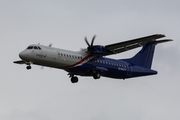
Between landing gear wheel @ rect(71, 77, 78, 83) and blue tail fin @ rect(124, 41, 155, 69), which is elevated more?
blue tail fin @ rect(124, 41, 155, 69)

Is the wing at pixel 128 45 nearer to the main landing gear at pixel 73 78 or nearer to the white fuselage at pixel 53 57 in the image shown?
the white fuselage at pixel 53 57

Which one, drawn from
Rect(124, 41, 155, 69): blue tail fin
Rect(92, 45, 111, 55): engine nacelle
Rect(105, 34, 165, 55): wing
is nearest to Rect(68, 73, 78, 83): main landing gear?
Rect(92, 45, 111, 55): engine nacelle

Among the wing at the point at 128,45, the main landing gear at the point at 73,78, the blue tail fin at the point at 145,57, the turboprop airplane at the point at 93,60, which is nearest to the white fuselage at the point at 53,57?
the turboprop airplane at the point at 93,60

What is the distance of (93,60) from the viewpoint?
30.9 meters

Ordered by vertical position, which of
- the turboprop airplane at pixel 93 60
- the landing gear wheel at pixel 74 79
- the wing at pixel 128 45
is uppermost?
the wing at pixel 128 45

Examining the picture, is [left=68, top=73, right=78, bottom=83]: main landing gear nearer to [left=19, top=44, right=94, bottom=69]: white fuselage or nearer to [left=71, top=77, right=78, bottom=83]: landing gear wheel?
[left=71, top=77, right=78, bottom=83]: landing gear wheel

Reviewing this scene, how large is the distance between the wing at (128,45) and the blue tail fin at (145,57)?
3.53 m

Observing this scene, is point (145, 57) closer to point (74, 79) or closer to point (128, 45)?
point (128, 45)

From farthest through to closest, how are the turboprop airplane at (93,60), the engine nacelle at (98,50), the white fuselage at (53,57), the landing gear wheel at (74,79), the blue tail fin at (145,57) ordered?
the blue tail fin at (145,57), the landing gear wheel at (74,79), the engine nacelle at (98,50), the turboprop airplane at (93,60), the white fuselage at (53,57)

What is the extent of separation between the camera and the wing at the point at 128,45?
29487 mm

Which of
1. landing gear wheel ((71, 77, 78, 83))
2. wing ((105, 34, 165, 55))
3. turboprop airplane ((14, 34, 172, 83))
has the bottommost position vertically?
landing gear wheel ((71, 77, 78, 83))

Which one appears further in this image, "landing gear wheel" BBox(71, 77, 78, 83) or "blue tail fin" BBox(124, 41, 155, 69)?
"blue tail fin" BBox(124, 41, 155, 69)

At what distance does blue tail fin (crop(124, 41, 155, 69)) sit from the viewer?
35.4m

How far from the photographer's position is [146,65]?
35.9 m
